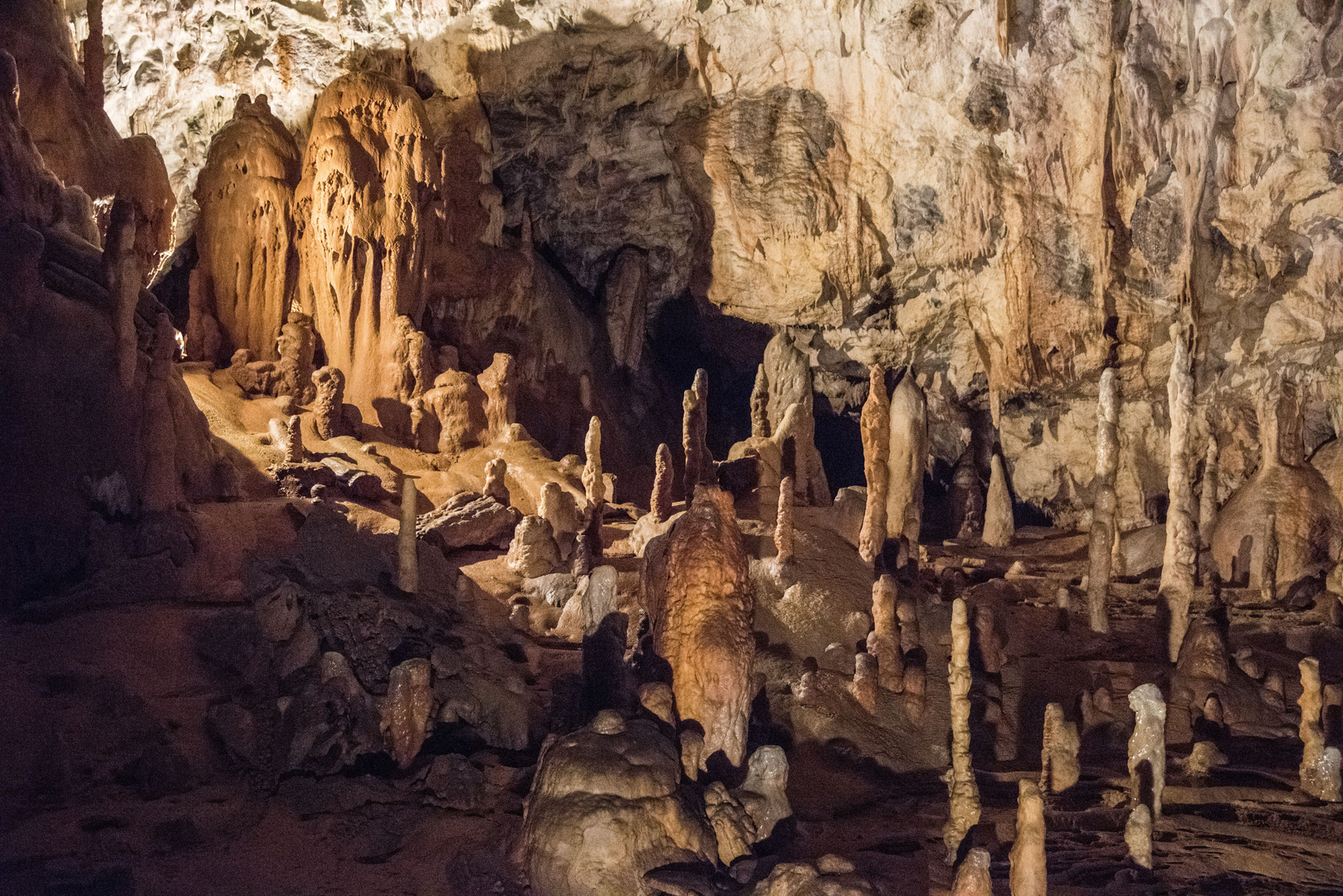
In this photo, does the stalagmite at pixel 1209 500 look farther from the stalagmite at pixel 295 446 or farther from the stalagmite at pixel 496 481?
the stalagmite at pixel 295 446

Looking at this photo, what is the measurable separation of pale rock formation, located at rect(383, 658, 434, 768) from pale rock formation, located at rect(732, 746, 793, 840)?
3868mm

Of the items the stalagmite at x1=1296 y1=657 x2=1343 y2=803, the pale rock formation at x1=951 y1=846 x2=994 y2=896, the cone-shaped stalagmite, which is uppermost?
the cone-shaped stalagmite

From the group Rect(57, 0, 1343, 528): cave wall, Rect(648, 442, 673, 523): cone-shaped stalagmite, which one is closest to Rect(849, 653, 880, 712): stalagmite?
Rect(648, 442, 673, 523): cone-shaped stalagmite

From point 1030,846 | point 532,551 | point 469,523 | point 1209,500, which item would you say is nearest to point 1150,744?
point 1030,846

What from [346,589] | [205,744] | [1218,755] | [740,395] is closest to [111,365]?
[346,589]

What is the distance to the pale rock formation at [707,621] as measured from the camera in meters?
13.1

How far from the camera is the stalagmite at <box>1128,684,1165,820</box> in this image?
1248cm

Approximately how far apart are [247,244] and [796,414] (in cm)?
1441

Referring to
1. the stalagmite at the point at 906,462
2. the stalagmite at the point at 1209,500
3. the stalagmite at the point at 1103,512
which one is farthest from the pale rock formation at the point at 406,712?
the stalagmite at the point at 1209,500

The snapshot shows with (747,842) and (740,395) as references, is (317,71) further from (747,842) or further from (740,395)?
(747,842)

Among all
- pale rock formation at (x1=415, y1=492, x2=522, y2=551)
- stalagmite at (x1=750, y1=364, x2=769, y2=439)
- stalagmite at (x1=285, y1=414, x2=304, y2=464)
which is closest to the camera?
pale rock formation at (x1=415, y1=492, x2=522, y2=551)

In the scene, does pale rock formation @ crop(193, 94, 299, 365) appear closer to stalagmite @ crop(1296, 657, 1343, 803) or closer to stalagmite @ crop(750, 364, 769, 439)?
stalagmite @ crop(750, 364, 769, 439)

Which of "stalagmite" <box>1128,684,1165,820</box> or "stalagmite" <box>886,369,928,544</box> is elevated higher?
"stalagmite" <box>886,369,928,544</box>

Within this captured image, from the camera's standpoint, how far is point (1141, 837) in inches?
445
